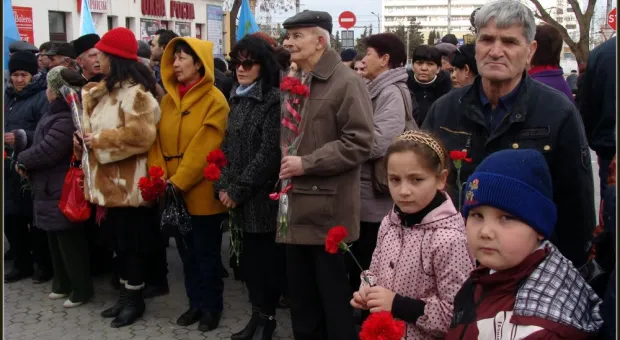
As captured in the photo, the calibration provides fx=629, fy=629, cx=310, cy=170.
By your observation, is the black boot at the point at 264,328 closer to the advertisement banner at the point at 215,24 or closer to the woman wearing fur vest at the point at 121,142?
the woman wearing fur vest at the point at 121,142

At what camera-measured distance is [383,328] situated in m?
2.13

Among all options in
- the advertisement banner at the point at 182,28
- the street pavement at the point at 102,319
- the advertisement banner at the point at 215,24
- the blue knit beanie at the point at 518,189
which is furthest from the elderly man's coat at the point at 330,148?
the advertisement banner at the point at 215,24

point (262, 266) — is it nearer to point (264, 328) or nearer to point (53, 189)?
point (264, 328)

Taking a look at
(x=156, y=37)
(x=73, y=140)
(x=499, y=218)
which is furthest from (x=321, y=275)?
(x=156, y=37)

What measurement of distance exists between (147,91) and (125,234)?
109cm

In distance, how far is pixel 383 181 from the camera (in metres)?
4.20

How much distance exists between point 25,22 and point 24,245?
61.6 feet

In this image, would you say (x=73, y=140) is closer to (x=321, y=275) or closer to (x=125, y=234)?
(x=125, y=234)

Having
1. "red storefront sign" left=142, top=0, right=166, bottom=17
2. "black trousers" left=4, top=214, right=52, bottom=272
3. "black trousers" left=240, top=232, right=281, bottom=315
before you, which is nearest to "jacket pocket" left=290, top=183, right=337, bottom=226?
"black trousers" left=240, top=232, right=281, bottom=315

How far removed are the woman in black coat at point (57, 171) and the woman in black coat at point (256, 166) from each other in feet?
4.91

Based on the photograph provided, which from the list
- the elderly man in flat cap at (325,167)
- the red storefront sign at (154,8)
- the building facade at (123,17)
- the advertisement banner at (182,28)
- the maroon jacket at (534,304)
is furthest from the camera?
the advertisement banner at (182,28)

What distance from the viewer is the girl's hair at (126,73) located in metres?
4.55

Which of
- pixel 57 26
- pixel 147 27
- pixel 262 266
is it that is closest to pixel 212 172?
pixel 262 266

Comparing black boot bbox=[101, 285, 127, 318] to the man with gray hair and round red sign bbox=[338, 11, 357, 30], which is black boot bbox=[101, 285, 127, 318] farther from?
round red sign bbox=[338, 11, 357, 30]
